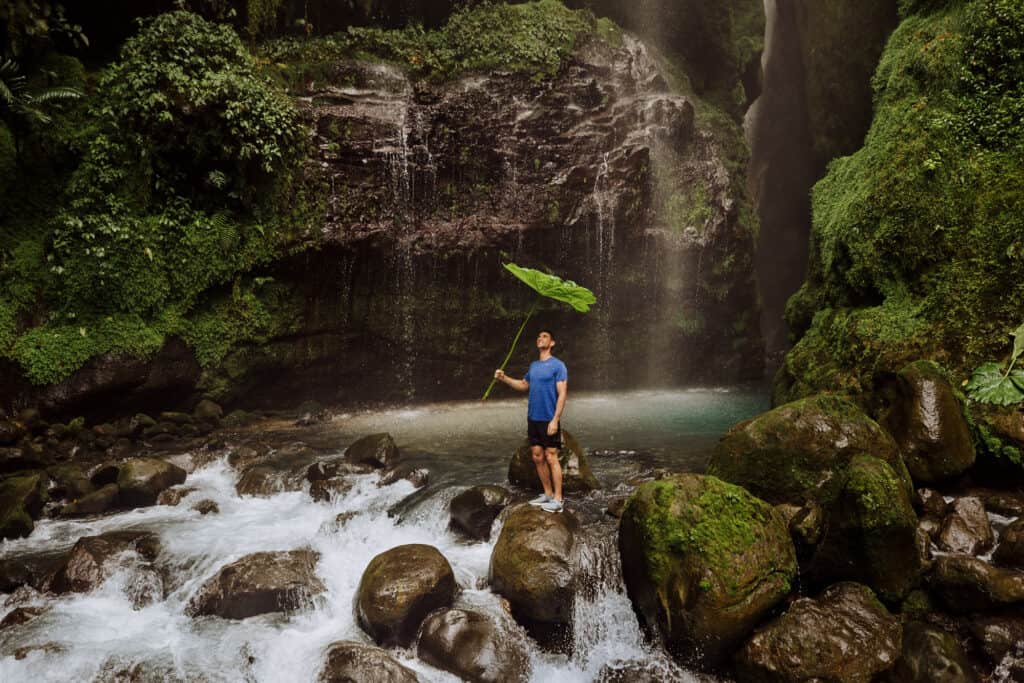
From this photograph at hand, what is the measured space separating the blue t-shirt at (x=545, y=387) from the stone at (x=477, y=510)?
3.96 feet

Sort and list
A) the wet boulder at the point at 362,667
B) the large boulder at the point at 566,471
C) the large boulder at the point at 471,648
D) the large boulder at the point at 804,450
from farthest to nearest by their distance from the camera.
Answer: the large boulder at the point at 566,471
the large boulder at the point at 804,450
the large boulder at the point at 471,648
the wet boulder at the point at 362,667

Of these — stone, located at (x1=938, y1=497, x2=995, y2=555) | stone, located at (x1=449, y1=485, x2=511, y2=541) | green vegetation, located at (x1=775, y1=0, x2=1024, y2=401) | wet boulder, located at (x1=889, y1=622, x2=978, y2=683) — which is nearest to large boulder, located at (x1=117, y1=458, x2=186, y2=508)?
stone, located at (x1=449, y1=485, x2=511, y2=541)

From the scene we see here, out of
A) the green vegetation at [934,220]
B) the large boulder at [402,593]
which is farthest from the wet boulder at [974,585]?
the large boulder at [402,593]

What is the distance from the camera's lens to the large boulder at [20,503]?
697cm

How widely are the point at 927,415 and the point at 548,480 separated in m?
4.75

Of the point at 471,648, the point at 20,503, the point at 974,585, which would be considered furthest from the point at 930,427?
the point at 20,503

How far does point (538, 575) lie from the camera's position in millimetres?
5441

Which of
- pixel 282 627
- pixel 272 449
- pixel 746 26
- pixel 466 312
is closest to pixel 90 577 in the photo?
pixel 282 627

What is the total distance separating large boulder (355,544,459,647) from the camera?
525cm

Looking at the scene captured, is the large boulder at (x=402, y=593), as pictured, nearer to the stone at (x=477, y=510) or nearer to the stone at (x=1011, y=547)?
the stone at (x=477, y=510)

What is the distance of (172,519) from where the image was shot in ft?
24.5

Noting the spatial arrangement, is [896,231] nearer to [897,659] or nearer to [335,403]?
[897,659]

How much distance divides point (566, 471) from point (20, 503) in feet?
23.4

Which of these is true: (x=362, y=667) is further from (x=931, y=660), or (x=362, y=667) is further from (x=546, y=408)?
(x=931, y=660)
